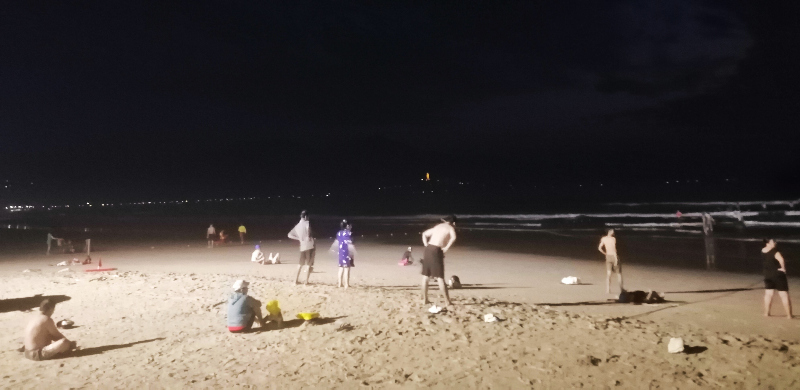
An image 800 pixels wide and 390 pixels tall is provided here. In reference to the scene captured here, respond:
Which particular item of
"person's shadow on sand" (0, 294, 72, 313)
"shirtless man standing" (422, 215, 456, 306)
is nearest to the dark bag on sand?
"shirtless man standing" (422, 215, 456, 306)

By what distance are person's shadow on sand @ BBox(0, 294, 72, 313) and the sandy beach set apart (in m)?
0.03

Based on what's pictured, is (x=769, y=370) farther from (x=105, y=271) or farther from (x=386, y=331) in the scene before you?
(x=105, y=271)

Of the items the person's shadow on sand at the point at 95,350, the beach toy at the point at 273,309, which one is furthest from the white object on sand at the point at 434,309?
the person's shadow on sand at the point at 95,350

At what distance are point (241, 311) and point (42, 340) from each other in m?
2.73

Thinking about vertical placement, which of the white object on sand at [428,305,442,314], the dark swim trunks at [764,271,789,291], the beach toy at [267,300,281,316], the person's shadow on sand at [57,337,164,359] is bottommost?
the person's shadow on sand at [57,337,164,359]

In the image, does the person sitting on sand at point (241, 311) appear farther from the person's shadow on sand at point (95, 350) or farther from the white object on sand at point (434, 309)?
the white object on sand at point (434, 309)

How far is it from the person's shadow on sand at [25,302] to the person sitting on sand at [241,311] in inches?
217

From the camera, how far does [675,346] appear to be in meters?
6.80

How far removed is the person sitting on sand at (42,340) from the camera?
7457 millimetres

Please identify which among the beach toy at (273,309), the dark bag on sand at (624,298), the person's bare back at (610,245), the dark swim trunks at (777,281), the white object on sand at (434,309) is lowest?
the dark bag on sand at (624,298)

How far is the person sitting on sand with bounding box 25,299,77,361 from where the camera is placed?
746 centimetres

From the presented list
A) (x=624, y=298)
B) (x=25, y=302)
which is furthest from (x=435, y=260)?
(x=25, y=302)

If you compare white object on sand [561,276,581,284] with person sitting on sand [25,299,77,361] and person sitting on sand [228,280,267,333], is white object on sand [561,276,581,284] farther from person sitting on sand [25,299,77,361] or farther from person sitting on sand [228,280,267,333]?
person sitting on sand [25,299,77,361]

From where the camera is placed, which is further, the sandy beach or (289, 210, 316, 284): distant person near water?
(289, 210, 316, 284): distant person near water
